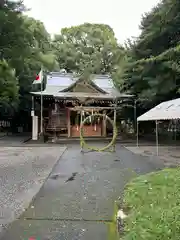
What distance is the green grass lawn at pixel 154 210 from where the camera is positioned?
286 cm

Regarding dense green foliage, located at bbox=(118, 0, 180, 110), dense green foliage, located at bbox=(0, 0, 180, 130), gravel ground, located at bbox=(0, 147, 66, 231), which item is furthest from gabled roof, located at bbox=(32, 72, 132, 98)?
gravel ground, located at bbox=(0, 147, 66, 231)

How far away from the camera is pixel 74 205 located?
4.61 metres

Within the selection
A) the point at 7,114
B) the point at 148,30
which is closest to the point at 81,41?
the point at 7,114

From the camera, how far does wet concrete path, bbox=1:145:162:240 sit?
3455mm

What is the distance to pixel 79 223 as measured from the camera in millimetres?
3762

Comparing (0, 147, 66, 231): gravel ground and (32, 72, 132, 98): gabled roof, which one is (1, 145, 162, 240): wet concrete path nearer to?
(0, 147, 66, 231): gravel ground

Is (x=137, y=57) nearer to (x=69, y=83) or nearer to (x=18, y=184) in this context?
(x=69, y=83)

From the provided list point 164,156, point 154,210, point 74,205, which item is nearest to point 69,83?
point 164,156

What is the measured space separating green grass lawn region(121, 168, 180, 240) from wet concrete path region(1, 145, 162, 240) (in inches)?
16.2

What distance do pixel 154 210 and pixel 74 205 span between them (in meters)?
1.57

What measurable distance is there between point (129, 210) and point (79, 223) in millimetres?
788

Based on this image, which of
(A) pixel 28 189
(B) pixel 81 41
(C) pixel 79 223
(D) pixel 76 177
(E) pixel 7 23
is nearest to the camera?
(C) pixel 79 223

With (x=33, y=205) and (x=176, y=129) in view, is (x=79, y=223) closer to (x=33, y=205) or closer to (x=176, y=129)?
(x=33, y=205)

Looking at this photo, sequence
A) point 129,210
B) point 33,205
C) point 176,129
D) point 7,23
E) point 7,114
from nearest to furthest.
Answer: point 129,210 → point 33,205 → point 7,23 → point 176,129 → point 7,114
